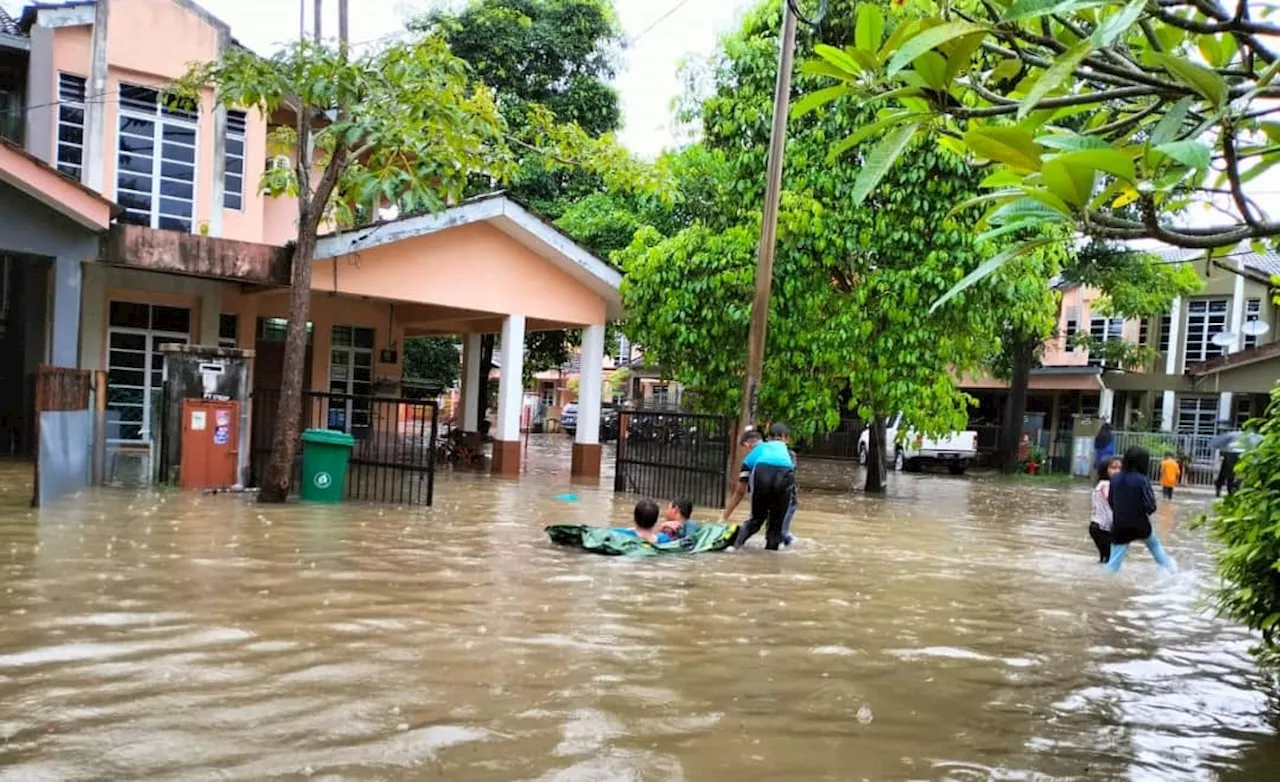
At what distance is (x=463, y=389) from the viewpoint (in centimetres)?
2369

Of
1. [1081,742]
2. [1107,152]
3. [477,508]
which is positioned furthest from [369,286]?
[1107,152]

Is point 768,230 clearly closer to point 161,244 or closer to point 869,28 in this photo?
point 161,244

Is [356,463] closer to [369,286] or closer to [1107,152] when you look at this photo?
[369,286]

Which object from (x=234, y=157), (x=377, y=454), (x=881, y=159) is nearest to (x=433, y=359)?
(x=234, y=157)

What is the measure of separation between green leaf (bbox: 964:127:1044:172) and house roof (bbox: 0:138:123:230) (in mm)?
12725

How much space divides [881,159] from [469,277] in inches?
578

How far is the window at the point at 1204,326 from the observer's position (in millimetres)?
30703

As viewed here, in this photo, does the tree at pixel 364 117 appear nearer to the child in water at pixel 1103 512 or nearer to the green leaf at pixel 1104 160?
the child in water at pixel 1103 512

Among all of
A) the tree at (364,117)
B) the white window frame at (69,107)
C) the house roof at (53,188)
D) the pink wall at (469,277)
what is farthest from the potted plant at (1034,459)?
the white window frame at (69,107)

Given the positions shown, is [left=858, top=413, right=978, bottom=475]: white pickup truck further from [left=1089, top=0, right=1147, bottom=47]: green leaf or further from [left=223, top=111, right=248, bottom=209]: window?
[left=1089, top=0, right=1147, bottom=47]: green leaf

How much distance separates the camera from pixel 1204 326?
3102 cm

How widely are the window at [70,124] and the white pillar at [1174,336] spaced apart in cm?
3058

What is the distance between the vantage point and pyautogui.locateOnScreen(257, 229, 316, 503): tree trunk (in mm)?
11852

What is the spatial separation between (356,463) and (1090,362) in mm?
28594
